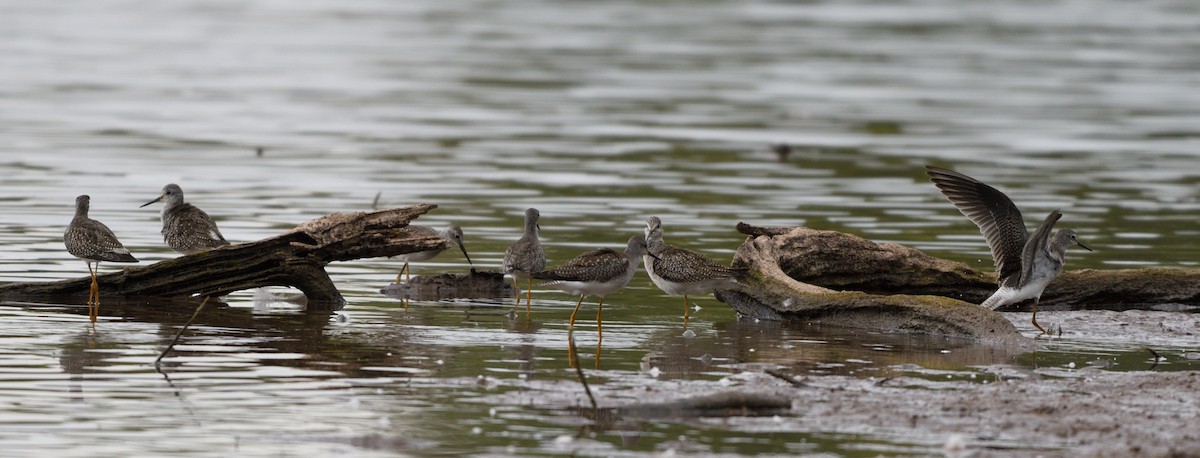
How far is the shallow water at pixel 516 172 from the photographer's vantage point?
10.9 m

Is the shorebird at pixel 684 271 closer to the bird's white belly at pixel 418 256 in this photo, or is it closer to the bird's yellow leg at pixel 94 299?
the bird's white belly at pixel 418 256

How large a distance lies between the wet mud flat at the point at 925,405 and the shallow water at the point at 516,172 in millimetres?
136

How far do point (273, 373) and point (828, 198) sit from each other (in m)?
13.9

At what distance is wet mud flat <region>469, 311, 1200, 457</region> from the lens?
974 cm

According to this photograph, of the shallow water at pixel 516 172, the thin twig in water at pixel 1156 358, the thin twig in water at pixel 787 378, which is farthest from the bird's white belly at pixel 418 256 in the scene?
the thin twig in water at pixel 1156 358

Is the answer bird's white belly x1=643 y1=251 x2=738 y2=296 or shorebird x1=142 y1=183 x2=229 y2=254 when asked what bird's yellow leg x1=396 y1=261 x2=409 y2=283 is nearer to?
shorebird x1=142 y1=183 x2=229 y2=254

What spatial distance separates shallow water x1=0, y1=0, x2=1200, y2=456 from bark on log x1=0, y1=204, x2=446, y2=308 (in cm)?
34

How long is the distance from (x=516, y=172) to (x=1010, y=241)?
12429 mm

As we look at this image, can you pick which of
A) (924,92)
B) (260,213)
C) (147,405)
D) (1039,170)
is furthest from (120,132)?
(147,405)

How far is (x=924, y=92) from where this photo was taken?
4128 centimetres

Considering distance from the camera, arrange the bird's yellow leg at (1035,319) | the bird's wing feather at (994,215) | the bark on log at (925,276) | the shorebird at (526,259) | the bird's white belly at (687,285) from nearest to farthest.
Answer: the bird's yellow leg at (1035,319) → the bird's white belly at (687,285) → the shorebird at (526,259) → the bird's wing feather at (994,215) → the bark on log at (925,276)

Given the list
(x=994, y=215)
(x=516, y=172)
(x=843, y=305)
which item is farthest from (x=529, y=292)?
(x=516, y=172)

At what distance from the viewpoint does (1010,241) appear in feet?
49.3

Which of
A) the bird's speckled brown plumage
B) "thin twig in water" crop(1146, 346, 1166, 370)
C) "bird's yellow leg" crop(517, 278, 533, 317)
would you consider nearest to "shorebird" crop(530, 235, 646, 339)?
"bird's yellow leg" crop(517, 278, 533, 317)
